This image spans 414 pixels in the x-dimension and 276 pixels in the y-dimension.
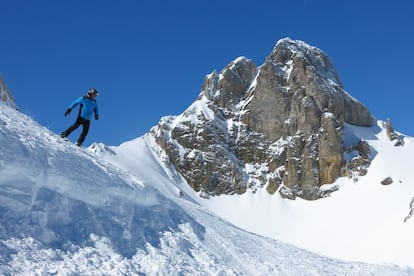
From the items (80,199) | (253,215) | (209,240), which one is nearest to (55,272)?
(80,199)

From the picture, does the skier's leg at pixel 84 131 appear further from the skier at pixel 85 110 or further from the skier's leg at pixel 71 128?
the skier's leg at pixel 71 128

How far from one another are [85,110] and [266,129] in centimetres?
11623

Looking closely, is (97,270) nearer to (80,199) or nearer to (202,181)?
(80,199)

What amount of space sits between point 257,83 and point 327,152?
3100 cm

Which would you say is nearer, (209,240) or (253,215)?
(209,240)

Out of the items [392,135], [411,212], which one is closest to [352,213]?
[411,212]

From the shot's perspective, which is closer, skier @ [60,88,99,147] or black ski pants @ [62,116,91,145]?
skier @ [60,88,99,147]

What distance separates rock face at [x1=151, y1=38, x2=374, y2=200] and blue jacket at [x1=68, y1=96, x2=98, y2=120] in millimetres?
106903

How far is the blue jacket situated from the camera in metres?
16.4

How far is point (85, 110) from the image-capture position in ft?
54.7

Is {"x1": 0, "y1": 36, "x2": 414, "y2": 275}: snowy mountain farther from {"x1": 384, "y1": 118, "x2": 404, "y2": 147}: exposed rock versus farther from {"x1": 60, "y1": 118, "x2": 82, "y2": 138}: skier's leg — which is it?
{"x1": 60, "y1": 118, "x2": 82, "y2": 138}: skier's leg

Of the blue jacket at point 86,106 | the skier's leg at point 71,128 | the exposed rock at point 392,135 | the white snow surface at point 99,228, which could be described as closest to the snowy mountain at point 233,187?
the white snow surface at point 99,228

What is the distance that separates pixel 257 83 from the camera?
445ft

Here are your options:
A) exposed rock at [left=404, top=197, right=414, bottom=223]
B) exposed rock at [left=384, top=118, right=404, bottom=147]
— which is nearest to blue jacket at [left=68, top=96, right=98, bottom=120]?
exposed rock at [left=404, top=197, right=414, bottom=223]
